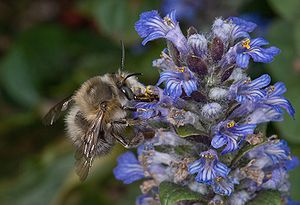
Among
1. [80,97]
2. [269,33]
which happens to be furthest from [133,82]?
[269,33]

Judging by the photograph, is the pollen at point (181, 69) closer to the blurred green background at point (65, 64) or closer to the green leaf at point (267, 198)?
the green leaf at point (267, 198)

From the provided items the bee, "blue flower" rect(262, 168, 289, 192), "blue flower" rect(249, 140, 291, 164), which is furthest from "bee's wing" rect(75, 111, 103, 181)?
"blue flower" rect(262, 168, 289, 192)

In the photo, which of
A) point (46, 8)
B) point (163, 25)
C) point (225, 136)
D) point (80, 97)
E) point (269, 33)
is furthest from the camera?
point (46, 8)

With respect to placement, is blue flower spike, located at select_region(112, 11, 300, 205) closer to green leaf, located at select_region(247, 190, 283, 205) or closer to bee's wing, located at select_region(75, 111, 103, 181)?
green leaf, located at select_region(247, 190, 283, 205)

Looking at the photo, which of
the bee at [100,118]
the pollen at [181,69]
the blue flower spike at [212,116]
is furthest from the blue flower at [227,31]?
the bee at [100,118]

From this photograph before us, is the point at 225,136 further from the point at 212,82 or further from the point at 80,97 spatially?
the point at 80,97
